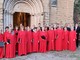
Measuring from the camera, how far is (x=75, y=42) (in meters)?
15.1

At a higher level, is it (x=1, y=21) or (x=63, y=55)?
(x=1, y=21)

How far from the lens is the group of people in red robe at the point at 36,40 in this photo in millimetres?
12734

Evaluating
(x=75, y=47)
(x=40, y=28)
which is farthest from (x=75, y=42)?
(x=40, y=28)

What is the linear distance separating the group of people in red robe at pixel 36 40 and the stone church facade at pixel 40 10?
150 cm

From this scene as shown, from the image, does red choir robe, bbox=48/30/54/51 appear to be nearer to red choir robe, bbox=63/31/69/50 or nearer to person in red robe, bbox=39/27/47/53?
person in red robe, bbox=39/27/47/53

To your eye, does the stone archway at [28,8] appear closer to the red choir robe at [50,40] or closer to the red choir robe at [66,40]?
the red choir robe at [50,40]

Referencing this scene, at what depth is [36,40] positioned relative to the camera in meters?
14.0

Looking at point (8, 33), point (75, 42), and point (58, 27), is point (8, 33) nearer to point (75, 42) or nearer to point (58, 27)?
point (58, 27)

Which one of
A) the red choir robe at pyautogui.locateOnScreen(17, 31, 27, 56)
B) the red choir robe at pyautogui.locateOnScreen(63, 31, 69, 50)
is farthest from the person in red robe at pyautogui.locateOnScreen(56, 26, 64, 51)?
the red choir robe at pyautogui.locateOnScreen(17, 31, 27, 56)

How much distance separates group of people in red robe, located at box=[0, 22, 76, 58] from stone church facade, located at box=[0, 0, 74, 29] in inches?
59.2

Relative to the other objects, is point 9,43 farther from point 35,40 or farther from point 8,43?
point 35,40

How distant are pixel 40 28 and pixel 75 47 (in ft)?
8.16

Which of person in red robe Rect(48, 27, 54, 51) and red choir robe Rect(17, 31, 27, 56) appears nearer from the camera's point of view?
red choir robe Rect(17, 31, 27, 56)

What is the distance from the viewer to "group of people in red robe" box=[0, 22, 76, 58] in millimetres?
12734
